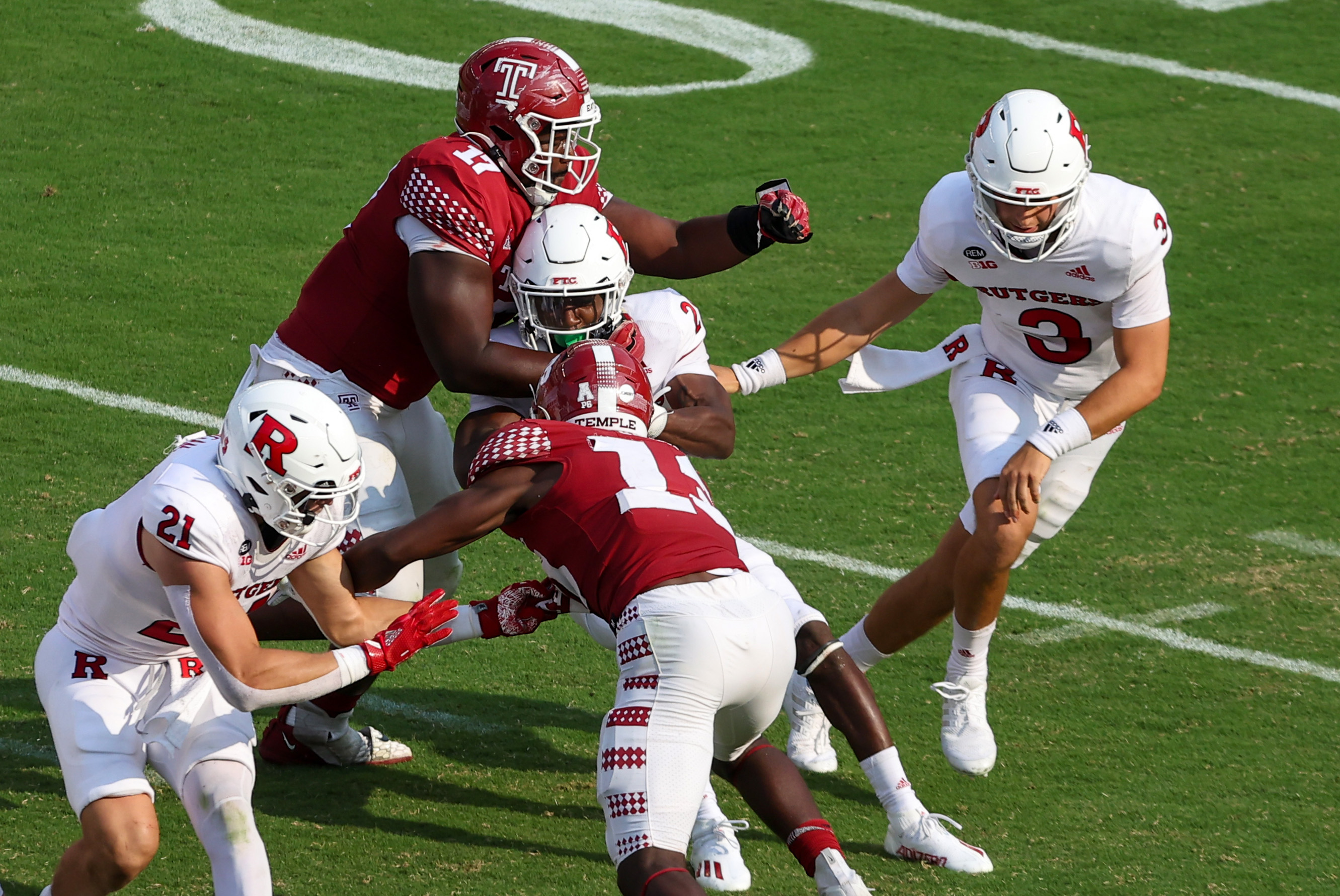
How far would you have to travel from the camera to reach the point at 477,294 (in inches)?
176

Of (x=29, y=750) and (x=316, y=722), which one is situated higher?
(x=316, y=722)

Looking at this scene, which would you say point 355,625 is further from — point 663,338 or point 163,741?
point 663,338

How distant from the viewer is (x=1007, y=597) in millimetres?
6125

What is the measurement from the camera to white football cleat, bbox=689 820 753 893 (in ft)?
13.6

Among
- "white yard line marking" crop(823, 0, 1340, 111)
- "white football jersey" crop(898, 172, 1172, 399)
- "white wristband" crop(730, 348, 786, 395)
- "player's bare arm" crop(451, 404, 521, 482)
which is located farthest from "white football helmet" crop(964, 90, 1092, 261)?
"white yard line marking" crop(823, 0, 1340, 111)

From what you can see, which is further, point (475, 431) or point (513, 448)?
point (475, 431)

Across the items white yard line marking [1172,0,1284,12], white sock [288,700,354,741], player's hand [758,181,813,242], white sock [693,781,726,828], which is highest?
player's hand [758,181,813,242]

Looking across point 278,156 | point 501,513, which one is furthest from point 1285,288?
point 501,513

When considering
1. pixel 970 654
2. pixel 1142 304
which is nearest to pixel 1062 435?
pixel 1142 304

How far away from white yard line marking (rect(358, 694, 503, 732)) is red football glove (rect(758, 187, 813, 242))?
1761 millimetres

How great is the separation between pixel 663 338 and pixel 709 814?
1.37 meters

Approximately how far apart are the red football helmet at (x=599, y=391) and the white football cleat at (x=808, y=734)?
1.28m

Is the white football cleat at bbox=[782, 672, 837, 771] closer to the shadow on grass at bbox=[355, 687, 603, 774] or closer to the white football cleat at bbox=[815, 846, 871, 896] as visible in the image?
the shadow on grass at bbox=[355, 687, 603, 774]

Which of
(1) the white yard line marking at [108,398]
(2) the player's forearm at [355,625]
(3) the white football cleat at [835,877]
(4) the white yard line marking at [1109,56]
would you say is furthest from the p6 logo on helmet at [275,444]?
(4) the white yard line marking at [1109,56]
